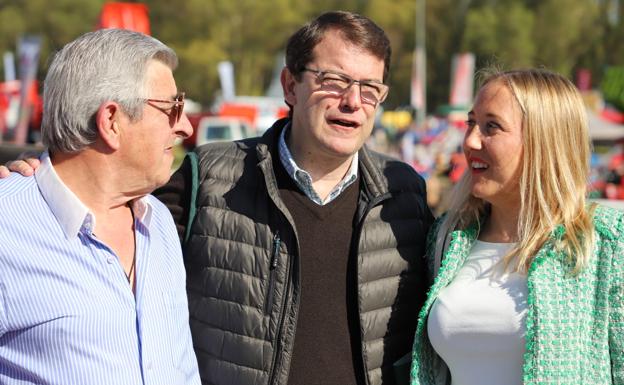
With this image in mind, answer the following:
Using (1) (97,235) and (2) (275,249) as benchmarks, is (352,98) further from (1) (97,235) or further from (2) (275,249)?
(1) (97,235)

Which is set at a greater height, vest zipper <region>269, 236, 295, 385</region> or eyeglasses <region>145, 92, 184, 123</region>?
eyeglasses <region>145, 92, 184, 123</region>

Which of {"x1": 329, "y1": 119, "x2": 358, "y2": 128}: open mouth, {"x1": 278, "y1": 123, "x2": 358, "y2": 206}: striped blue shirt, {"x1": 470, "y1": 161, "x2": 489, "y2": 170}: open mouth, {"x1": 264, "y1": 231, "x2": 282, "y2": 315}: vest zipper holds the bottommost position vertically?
{"x1": 264, "y1": 231, "x2": 282, "y2": 315}: vest zipper

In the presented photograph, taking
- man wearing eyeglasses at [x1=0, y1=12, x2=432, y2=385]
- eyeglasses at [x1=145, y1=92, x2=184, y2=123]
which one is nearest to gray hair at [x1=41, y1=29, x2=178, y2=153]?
eyeglasses at [x1=145, y1=92, x2=184, y2=123]

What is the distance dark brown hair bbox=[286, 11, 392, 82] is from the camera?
3.02 meters

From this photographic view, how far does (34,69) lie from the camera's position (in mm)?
19688

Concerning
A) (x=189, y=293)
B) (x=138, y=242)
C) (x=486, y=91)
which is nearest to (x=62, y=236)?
(x=138, y=242)

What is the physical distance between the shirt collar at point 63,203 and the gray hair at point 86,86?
8 centimetres

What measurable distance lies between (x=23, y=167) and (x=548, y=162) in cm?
175

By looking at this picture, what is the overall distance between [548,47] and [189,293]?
46.4 m

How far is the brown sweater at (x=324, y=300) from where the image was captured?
113 inches

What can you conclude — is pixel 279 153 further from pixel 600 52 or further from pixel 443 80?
pixel 443 80

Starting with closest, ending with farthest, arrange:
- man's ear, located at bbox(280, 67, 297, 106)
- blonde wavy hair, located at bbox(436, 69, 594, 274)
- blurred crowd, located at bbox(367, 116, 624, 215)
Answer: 1. blonde wavy hair, located at bbox(436, 69, 594, 274)
2. man's ear, located at bbox(280, 67, 297, 106)
3. blurred crowd, located at bbox(367, 116, 624, 215)

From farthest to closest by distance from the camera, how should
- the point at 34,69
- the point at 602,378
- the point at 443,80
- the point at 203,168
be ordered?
1. the point at 443,80
2. the point at 34,69
3. the point at 203,168
4. the point at 602,378

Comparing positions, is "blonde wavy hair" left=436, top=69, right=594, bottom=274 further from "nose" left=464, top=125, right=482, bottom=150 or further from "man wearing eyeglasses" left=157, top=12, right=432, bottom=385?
"man wearing eyeglasses" left=157, top=12, right=432, bottom=385
